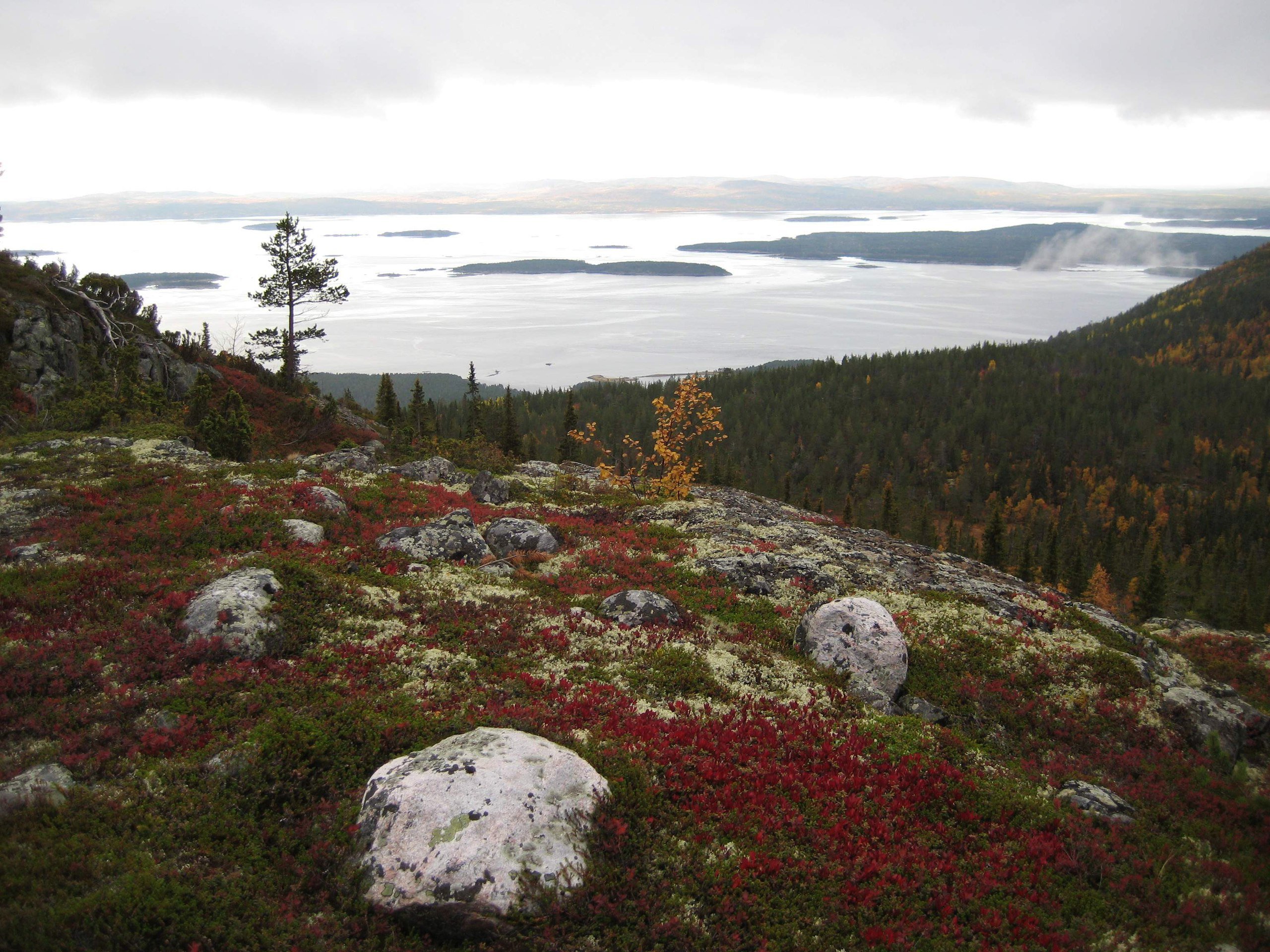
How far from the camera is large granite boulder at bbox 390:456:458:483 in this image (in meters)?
29.3

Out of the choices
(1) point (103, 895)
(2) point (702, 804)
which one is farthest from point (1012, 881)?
(1) point (103, 895)

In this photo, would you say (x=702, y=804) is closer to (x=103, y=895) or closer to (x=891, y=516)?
(x=103, y=895)

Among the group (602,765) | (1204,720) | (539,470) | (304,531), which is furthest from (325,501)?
(1204,720)

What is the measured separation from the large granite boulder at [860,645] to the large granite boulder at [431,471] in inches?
721

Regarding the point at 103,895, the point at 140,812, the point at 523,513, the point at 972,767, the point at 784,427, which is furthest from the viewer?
the point at 784,427

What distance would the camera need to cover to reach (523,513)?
1022 inches

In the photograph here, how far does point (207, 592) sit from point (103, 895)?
301 inches

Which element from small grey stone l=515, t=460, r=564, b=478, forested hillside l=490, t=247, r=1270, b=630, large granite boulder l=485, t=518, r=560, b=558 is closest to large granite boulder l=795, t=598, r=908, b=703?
large granite boulder l=485, t=518, r=560, b=558

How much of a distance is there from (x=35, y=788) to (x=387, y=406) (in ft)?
212

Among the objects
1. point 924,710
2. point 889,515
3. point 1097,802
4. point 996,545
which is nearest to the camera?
point 1097,802

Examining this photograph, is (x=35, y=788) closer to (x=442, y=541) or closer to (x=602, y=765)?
(x=602, y=765)

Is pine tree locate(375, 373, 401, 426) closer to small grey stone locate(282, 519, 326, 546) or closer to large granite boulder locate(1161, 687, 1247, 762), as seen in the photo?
small grey stone locate(282, 519, 326, 546)

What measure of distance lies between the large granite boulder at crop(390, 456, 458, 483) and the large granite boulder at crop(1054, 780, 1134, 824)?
24.1m

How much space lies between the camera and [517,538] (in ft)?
71.0
